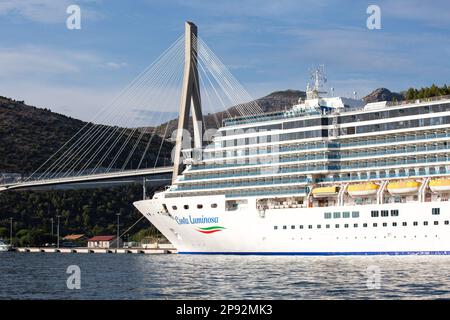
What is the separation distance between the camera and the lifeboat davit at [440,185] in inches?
1572

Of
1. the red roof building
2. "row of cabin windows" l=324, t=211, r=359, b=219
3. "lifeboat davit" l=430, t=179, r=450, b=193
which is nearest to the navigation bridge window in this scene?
"lifeboat davit" l=430, t=179, r=450, b=193

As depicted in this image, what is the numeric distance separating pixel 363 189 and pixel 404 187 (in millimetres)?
2352

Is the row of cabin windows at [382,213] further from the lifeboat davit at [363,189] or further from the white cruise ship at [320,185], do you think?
the lifeboat davit at [363,189]

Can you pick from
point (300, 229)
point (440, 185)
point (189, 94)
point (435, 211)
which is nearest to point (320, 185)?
point (300, 229)

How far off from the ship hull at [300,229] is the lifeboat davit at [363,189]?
0.96m

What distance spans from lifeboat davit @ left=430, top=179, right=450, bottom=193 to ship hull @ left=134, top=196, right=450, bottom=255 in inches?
42.1

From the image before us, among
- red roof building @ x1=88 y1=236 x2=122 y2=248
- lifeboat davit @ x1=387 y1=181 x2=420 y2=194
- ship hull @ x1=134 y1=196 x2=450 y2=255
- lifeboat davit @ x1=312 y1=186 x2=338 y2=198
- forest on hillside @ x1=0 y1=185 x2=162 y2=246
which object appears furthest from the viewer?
Answer: forest on hillside @ x1=0 y1=185 x2=162 y2=246

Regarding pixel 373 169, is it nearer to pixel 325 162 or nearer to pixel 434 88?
pixel 325 162

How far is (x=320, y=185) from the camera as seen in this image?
148 ft

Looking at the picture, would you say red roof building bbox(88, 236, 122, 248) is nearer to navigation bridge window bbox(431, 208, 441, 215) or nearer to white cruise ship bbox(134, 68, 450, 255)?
white cruise ship bbox(134, 68, 450, 255)

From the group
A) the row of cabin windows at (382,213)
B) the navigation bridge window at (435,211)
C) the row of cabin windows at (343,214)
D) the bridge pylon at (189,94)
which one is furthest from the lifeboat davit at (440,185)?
the bridge pylon at (189,94)

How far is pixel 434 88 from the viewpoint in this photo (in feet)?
191

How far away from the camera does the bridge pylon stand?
53.4 metres
